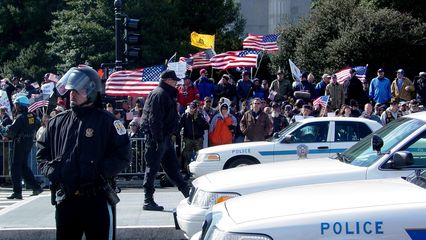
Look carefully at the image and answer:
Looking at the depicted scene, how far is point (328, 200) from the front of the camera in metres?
5.31

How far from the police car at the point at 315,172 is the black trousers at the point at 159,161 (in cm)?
191

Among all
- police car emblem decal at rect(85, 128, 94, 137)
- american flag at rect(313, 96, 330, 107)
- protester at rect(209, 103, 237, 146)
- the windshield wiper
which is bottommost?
protester at rect(209, 103, 237, 146)

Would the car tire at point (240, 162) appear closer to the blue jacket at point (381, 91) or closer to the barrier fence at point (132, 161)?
the barrier fence at point (132, 161)

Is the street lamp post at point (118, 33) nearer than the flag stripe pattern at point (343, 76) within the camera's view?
Yes

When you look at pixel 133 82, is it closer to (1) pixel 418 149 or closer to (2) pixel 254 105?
(2) pixel 254 105

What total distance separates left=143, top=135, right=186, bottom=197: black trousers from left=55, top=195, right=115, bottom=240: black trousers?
15.1 feet

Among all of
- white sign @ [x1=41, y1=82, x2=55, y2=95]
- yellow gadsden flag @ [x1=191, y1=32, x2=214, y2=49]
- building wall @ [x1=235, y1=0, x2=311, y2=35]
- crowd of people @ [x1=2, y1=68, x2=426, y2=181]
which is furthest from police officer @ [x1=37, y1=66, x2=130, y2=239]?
building wall @ [x1=235, y1=0, x2=311, y2=35]

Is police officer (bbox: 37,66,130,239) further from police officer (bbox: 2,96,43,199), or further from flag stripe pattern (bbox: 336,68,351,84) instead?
flag stripe pattern (bbox: 336,68,351,84)

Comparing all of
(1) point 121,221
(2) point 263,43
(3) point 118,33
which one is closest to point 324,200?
(1) point 121,221

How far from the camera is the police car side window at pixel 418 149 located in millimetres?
8336

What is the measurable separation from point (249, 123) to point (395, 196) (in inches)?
525

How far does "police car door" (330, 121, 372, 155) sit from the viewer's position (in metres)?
15.8

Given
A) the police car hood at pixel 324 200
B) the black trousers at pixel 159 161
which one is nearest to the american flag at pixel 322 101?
the black trousers at pixel 159 161

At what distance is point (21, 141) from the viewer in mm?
15398
